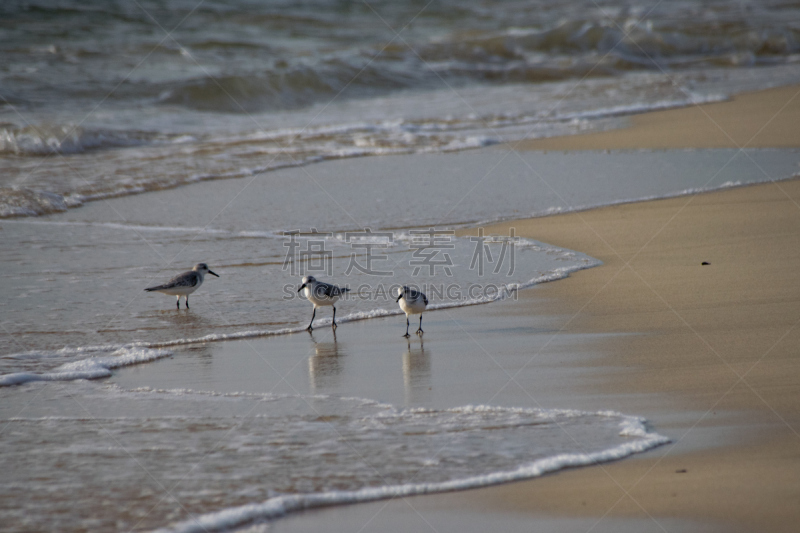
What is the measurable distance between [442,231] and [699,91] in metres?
13.4

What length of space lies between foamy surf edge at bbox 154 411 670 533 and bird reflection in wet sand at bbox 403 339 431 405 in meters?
1.00

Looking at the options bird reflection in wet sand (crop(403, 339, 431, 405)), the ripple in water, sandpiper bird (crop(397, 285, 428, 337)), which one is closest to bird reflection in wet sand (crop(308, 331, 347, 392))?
the ripple in water

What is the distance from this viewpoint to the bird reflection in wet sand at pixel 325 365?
4.91 meters

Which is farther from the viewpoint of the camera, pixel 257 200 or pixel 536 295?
pixel 257 200

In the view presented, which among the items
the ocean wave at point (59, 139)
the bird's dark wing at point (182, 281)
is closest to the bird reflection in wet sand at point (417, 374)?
the bird's dark wing at point (182, 281)

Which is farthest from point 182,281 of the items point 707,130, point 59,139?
point 707,130

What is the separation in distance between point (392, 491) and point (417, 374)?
1.51 m

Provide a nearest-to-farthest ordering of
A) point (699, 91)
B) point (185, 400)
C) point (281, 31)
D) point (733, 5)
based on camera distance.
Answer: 1. point (185, 400)
2. point (699, 91)
3. point (281, 31)
4. point (733, 5)

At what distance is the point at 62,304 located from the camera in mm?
6539

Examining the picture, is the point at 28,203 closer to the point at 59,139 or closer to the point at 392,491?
the point at 59,139

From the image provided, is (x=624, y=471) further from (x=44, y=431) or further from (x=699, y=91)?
(x=699, y=91)

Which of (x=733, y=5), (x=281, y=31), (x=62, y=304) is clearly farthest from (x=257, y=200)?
(x=733, y=5)

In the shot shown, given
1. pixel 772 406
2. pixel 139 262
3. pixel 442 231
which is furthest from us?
pixel 442 231

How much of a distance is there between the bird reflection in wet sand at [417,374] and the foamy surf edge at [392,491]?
1.00 m
